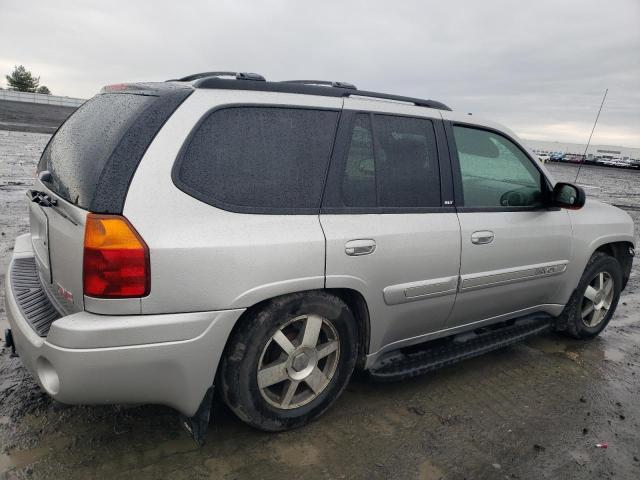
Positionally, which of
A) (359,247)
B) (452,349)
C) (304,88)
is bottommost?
(452,349)

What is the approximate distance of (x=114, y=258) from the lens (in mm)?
2098

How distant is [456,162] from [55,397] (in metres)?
2.52

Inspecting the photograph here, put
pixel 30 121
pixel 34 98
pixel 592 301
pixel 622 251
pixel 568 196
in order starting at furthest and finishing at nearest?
pixel 34 98, pixel 30 121, pixel 622 251, pixel 592 301, pixel 568 196

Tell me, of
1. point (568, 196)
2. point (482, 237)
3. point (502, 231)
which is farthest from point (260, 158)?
point (568, 196)

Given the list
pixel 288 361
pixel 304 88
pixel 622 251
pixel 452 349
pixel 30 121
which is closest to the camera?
pixel 288 361

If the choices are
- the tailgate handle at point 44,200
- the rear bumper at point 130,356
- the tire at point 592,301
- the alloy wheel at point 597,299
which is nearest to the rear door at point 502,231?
the tire at point 592,301

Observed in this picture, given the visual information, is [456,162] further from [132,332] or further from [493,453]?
[132,332]

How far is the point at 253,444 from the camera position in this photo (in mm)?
2635

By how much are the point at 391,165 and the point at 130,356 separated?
1.71 meters

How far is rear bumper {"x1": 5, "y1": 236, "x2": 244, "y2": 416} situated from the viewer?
2.11 metres

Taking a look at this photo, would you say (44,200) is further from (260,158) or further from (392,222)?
(392,222)

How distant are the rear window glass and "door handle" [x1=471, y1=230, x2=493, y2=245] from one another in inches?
78.5

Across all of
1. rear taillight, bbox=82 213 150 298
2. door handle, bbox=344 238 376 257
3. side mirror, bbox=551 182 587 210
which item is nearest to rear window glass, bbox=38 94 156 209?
rear taillight, bbox=82 213 150 298

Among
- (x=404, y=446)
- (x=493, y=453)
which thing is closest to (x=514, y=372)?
(x=493, y=453)
